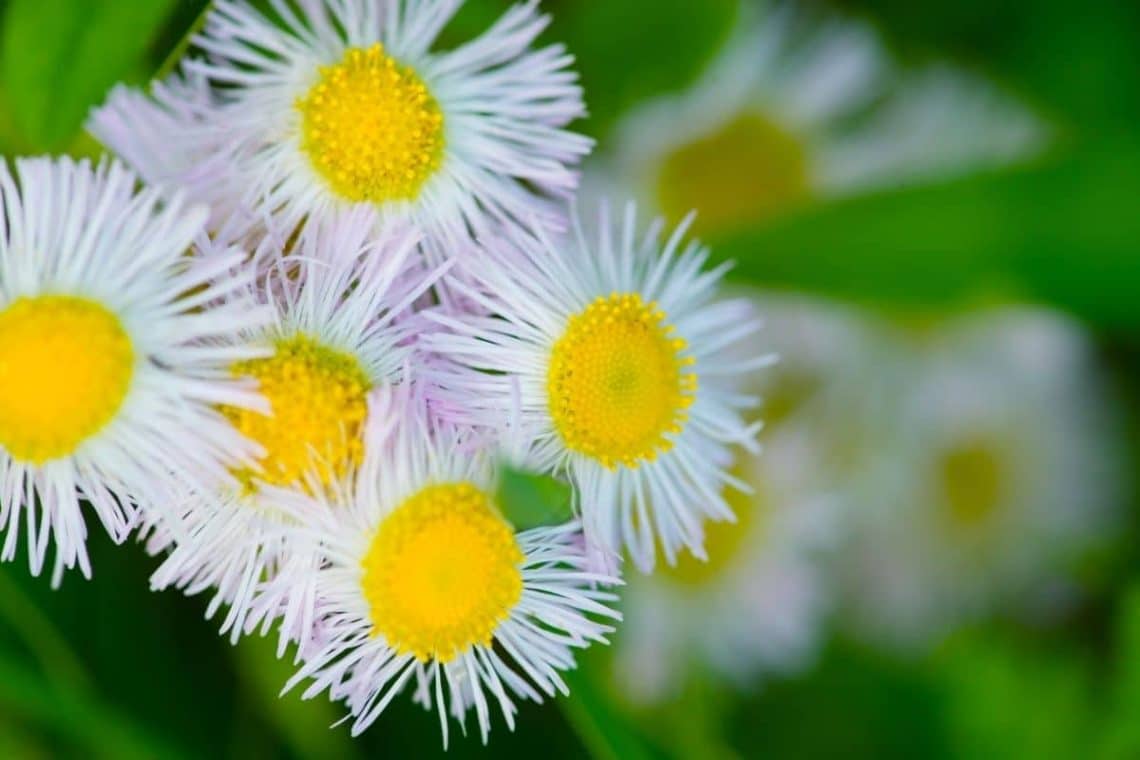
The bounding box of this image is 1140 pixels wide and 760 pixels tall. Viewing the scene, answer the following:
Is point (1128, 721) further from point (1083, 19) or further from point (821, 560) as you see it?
point (1083, 19)

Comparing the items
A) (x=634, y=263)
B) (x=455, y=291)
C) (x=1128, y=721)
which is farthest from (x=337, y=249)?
(x=1128, y=721)

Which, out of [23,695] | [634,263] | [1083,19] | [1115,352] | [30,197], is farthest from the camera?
[1115,352]

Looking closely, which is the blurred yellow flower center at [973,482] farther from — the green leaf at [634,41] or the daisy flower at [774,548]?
the green leaf at [634,41]

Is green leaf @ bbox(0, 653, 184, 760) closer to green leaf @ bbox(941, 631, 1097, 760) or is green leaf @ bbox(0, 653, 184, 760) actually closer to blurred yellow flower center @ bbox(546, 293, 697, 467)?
blurred yellow flower center @ bbox(546, 293, 697, 467)

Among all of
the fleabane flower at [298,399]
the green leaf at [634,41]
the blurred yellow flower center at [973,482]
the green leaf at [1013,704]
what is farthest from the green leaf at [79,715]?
the blurred yellow flower center at [973,482]

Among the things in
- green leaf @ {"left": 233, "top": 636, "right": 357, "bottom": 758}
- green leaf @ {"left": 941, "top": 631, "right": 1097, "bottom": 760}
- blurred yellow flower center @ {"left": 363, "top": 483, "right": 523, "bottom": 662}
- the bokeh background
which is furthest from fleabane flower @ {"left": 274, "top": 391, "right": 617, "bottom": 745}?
green leaf @ {"left": 941, "top": 631, "right": 1097, "bottom": 760}

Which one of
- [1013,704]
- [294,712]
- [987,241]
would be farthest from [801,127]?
[294,712]

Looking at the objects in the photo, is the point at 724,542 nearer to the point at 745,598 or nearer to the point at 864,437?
the point at 745,598
